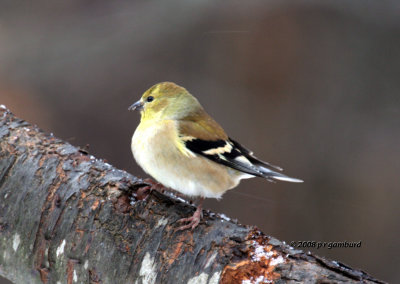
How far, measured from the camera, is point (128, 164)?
6422 mm

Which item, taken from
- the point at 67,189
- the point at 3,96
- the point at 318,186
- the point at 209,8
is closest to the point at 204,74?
the point at 209,8

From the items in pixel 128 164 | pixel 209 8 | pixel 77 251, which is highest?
pixel 209 8

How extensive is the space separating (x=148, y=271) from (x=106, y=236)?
29 cm

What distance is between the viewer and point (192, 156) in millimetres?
3064

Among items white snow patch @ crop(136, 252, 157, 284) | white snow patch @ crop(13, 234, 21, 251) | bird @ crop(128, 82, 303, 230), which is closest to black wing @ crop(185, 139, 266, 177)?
bird @ crop(128, 82, 303, 230)

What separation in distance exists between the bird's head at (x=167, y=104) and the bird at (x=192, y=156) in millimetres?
15

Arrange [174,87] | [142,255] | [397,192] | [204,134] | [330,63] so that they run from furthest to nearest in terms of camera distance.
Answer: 1. [330,63]
2. [397,192]
3. [174,87]
4. [204,134]
5. [142,255]

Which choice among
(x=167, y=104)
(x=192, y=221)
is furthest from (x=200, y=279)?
(x=167, y=104)

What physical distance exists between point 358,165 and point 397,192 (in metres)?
0.55

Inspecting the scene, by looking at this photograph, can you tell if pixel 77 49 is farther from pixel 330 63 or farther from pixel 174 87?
pixel 174 87

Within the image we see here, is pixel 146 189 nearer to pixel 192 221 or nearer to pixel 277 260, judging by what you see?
pixel 192 221

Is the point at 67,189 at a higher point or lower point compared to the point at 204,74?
lower

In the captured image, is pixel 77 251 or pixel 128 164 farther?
pixel 128 164

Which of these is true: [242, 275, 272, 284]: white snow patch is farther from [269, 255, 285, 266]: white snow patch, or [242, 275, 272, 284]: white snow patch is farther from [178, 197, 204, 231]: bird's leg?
[178, 197, 204, 231]: bird's leg
